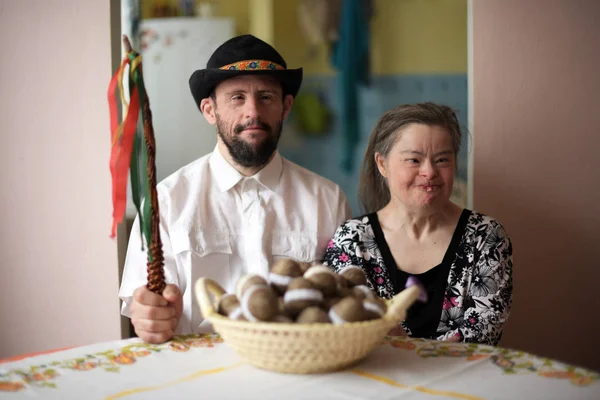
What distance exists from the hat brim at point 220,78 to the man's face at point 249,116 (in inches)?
1.1

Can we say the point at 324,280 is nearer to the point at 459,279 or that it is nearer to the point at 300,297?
the point at 300,297

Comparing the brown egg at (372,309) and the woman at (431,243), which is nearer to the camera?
the brown egg at (372,309)

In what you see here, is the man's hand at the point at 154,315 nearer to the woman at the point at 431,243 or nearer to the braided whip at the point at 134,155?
the braided whip at the point at 134,155

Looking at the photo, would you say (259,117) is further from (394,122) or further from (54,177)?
(54,177)

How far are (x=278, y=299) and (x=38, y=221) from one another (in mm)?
1740

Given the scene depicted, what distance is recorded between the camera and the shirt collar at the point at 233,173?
6.60ft

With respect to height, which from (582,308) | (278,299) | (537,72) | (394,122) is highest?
(537,72)

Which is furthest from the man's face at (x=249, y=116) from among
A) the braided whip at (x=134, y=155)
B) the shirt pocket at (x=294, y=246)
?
the braided whip at (x=134, y=155)

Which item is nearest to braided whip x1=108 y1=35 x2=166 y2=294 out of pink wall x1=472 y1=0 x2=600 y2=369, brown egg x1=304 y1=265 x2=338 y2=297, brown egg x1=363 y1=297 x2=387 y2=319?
brown egg x1=304 y1=265 x2=338 y2=297

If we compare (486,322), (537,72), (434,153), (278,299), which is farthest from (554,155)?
(278,299)

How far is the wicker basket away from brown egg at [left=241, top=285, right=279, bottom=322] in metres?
0.02

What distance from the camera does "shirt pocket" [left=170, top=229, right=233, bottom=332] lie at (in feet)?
6.32

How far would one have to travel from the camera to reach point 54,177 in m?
2.47

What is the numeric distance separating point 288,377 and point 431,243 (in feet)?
2.99
